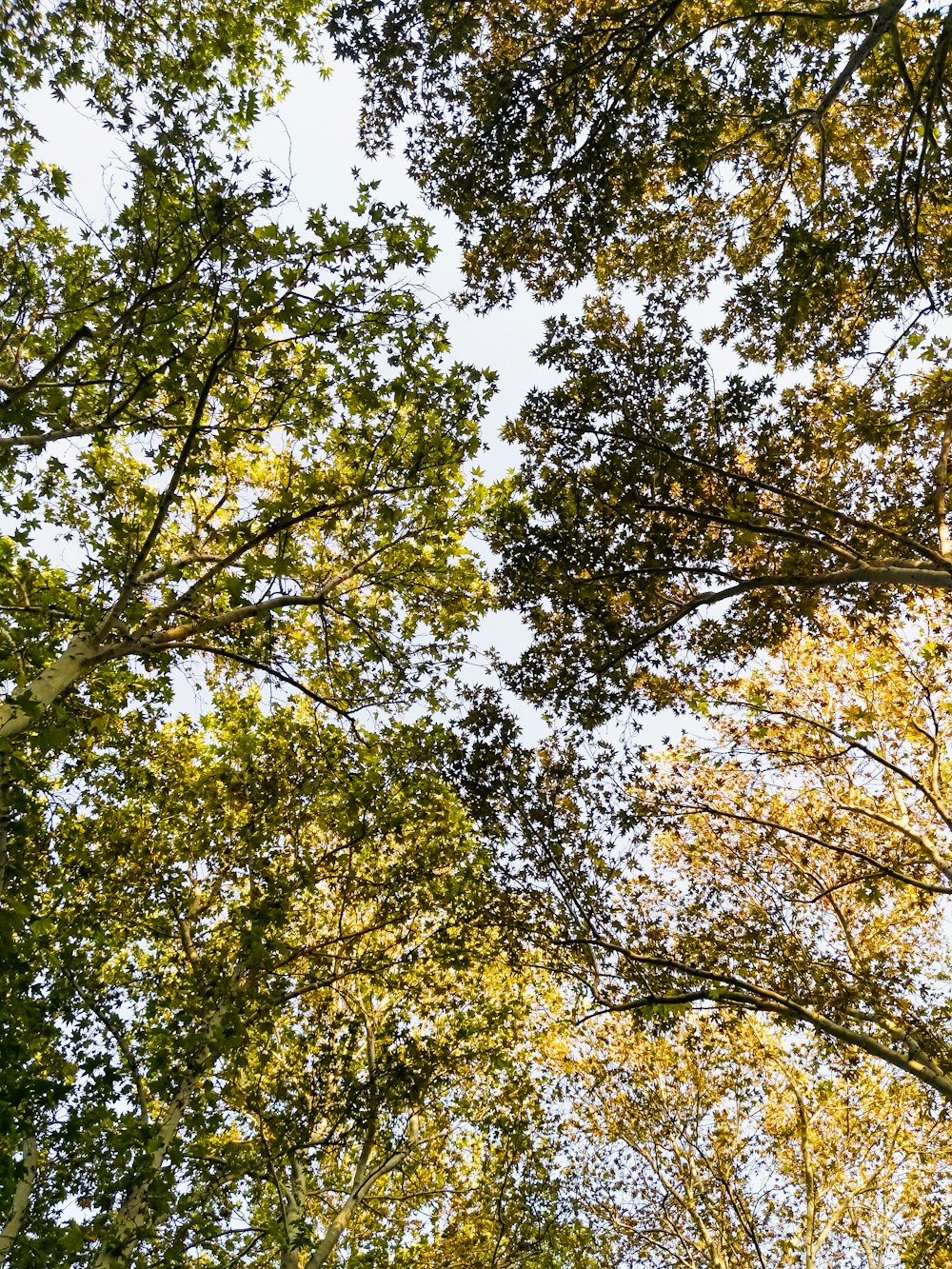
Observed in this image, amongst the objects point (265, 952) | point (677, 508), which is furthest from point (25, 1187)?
point (677, 508)

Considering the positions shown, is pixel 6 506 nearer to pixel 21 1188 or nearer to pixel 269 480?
pixel 269 480

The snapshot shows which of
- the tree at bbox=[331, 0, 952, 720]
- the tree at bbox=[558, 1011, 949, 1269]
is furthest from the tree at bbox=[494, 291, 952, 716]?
the tree at bbox=[558, 1011, 949, 1269]

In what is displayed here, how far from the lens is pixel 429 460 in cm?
921

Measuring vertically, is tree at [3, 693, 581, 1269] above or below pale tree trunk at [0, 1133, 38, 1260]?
above

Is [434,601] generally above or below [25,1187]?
above

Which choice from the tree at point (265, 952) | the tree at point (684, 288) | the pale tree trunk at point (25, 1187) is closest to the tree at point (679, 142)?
the tree at point (684, 288)

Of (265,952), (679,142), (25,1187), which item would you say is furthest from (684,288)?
(25,1187)

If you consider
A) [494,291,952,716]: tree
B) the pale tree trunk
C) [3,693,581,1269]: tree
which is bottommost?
the pale tree trunk

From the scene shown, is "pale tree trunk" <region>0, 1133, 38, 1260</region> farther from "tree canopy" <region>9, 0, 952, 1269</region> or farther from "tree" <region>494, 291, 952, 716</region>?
"tree" <region>494, 291, 952, 716</region>

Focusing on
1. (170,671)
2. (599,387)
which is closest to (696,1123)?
(170,671)

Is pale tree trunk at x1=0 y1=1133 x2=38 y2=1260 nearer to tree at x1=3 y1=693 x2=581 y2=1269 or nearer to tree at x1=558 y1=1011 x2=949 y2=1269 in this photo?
tree at x1=3 y1=693 x2=581 y2=1269

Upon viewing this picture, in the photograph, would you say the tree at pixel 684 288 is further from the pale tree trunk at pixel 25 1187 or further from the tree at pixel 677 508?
the pale tree trunk at pixel 25 1187

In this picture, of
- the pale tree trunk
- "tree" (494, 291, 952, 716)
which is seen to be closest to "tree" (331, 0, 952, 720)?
"tree" (494, 291, 952, 716)

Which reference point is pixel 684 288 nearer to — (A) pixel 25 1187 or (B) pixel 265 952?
(B) pixel 265 952
